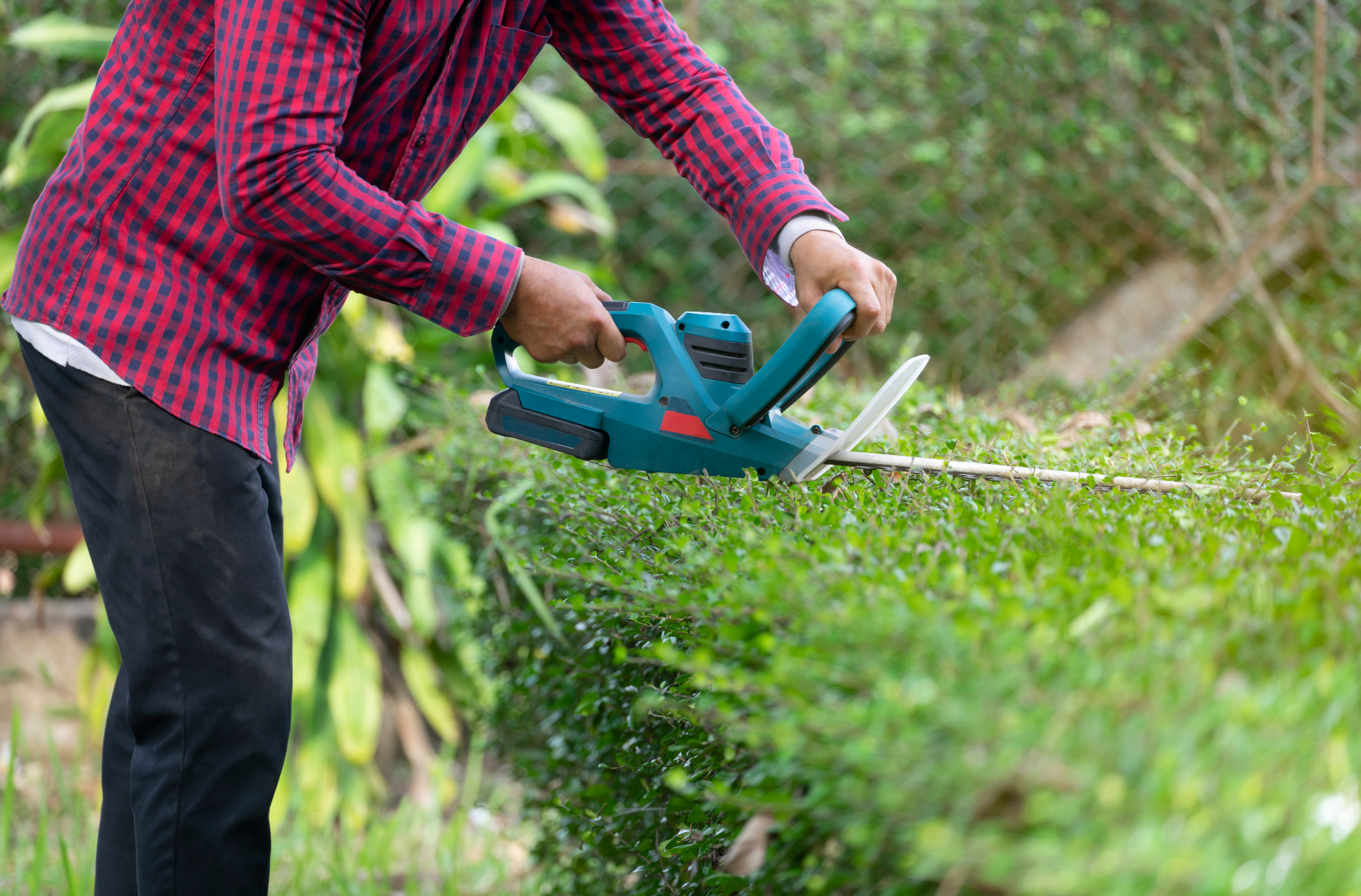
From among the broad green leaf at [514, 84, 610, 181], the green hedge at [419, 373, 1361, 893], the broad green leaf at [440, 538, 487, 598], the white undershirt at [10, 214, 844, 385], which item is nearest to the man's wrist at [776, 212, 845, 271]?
the white undershirt at [10, 214, 844, 385]

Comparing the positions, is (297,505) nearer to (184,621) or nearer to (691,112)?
(184,621)

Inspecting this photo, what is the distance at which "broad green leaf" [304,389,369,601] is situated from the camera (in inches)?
120

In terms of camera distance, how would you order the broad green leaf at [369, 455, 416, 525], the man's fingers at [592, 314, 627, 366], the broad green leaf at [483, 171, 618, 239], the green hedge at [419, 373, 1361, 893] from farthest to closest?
the broad green leaf at [483, 171, 618, 239] → the broad green leaf at [369, 455, 416, 525] → the man's fingers at [592, 314, 627, 366] → the green hedge at [419, 373, 1361, 893]

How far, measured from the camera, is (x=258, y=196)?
4.09ft

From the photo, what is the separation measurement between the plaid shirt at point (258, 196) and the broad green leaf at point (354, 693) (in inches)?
67.2

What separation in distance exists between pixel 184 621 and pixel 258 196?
1.85ft

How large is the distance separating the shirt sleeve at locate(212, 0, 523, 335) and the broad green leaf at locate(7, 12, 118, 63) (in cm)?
232

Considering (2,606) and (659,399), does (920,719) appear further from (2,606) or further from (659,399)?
(2,606)

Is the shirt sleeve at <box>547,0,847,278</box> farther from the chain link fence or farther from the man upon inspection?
the chain link fence

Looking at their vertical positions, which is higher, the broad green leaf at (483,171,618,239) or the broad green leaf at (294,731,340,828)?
the broad green leaf at (483,171,618,239)

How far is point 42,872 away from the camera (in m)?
2.40

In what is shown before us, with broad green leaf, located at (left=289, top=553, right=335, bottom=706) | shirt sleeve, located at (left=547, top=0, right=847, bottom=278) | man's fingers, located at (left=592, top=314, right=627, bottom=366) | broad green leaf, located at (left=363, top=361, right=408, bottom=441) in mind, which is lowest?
broad green leaf, located at (left=289, top=553, right=335, bottom=706)

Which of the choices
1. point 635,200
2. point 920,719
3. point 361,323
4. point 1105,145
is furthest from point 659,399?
point 1105,145

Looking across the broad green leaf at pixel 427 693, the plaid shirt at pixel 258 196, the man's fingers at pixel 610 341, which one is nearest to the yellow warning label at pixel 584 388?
the man's fingers at pixel 610 341
